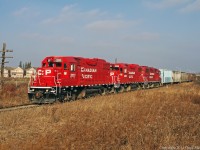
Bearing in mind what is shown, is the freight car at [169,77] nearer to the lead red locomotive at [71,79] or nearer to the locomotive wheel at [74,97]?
the lead red locomotive at [71,79]

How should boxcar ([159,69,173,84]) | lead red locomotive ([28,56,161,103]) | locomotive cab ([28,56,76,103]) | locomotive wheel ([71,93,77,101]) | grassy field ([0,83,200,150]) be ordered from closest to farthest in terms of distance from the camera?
grassy field ([0,83,200,150]), locomotive cab ([28,56,76,103]), lead red locomotive ([28,56,161,103]), locomotive wheel ([71,93,77,101]), boxcar ([159,69,173,84])

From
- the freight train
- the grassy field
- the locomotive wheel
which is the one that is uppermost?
the freight train

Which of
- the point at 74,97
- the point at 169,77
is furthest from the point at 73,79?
the point at 169,77

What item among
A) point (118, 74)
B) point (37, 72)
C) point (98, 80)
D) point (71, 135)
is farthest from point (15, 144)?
point (118, 74)

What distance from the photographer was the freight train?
21625mm

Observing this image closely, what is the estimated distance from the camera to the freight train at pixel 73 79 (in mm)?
21625

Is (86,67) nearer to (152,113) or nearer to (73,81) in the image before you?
(73,81)

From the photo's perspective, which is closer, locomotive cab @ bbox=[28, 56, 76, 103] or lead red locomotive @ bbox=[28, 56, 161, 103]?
locomotive cab @ bbox=[28, 56, 76, 103]

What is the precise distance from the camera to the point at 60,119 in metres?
13.1

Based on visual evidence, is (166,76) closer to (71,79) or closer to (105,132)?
(71,79)

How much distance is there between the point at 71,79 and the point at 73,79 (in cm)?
38

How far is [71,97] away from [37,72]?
3494 mm

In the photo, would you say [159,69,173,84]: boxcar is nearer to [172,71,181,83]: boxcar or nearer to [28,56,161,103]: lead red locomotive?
[172,71,181,83]: boxcar

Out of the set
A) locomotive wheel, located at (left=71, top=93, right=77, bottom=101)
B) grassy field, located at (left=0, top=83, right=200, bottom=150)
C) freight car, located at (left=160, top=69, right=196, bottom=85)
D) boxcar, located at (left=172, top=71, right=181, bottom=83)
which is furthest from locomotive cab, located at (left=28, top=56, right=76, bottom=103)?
boxcar, located at (left=172, top=71, right=181, bottom=83)
